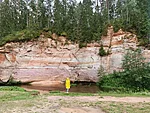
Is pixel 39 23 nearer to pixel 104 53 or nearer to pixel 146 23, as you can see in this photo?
pixel 104 53

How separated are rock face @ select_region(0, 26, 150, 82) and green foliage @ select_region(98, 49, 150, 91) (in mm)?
2496

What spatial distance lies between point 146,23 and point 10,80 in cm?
1978

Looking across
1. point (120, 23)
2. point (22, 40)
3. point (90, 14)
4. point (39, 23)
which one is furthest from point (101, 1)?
point (22, 40)

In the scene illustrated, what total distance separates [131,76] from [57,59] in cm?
1137

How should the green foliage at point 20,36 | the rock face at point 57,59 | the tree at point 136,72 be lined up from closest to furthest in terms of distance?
the tree at point 136,72, the rock face at point 57,59, the green foliage at point 20,36

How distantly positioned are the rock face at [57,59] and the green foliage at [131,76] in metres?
2.50

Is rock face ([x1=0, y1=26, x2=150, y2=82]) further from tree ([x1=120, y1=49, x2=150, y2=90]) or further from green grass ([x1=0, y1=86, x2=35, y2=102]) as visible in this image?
green grass ([x1=0, y1=86, x2=35, y2=102])

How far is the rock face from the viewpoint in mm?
32625

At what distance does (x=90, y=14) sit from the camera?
36.2 metres

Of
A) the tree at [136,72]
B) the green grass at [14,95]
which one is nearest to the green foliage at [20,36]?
the tree at [136,72]

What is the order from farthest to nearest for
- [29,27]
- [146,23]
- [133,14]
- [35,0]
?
[35,0]
[29,27]
[133,14]
[146,23]

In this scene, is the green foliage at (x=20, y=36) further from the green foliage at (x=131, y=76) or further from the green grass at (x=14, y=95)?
the green grass at (x=14, y=95)

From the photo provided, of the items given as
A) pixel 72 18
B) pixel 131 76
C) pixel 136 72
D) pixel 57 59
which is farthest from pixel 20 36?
pixel 136 72

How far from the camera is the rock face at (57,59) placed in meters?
32.6
